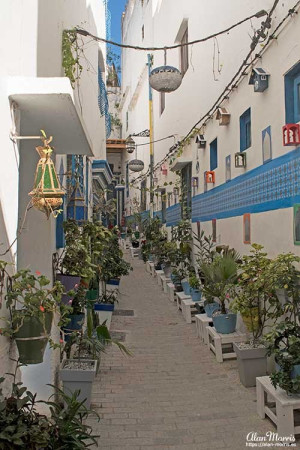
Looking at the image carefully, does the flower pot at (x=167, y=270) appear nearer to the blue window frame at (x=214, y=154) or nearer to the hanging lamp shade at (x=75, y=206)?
the blue window frame at (x=214, y=154)

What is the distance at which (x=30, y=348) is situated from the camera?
299 centimetres

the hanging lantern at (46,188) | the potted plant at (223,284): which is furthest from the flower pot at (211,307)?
the hanging lantern at (46,188)

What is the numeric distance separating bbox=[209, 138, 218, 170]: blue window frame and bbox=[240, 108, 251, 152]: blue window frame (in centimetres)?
161

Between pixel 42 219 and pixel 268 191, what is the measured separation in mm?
2802

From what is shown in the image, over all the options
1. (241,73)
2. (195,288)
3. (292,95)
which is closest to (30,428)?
(292,95)

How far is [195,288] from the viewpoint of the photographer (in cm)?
843

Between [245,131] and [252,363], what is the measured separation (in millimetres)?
3418

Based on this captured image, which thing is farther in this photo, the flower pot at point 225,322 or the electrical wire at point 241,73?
the flower pot at point 225,322

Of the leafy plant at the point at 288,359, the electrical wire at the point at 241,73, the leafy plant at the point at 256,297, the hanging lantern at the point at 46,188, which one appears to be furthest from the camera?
the electrical wire at the point at 241,73

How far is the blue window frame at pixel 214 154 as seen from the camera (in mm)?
8134

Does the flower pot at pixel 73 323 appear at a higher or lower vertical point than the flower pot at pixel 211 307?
higher

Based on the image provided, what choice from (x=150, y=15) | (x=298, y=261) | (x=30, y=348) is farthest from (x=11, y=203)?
(x=150, y=15)

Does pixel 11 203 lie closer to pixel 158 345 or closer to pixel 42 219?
pixel 42 219

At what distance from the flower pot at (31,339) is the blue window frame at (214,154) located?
5.76m
